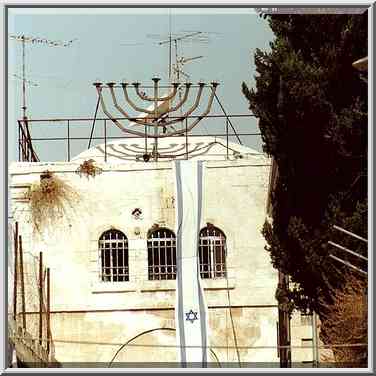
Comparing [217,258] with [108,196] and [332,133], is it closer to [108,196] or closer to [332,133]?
[108,196]

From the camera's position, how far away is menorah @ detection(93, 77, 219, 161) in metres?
20.4

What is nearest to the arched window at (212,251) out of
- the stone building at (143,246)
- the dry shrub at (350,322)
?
the stone building at (143,246)

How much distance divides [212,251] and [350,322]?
5939 millimetres

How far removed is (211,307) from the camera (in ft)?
72.2

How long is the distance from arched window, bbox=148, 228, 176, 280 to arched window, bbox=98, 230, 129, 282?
45 centimetres

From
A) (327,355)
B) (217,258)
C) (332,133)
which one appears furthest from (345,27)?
(217,258)

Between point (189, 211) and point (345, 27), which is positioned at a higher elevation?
point (345, 27)

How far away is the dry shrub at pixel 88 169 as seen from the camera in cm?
2214

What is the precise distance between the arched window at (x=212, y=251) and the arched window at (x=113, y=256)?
1.42m

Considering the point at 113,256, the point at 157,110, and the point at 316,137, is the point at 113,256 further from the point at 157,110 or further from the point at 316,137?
the point at 316,137

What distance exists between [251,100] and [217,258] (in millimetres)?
3816

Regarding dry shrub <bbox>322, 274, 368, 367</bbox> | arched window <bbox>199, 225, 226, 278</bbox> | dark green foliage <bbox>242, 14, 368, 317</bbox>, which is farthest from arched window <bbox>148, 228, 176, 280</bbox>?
dry shrub <bbox>322, 274, 368, 367</bbox>

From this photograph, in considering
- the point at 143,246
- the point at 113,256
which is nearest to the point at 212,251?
the point at 143,246

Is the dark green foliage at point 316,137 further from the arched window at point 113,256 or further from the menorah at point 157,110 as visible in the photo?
the arched window at point 113,256
